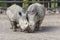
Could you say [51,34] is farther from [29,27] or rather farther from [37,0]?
[37,0]

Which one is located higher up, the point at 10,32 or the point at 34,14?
the point at 34,14

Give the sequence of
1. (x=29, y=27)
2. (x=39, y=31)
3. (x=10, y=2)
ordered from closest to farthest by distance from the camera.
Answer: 1. (x=29, y=27)
2. (x=39, y=31)
3. (x=10, y=2)

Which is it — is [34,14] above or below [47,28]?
above

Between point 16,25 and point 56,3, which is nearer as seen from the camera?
point 16,25

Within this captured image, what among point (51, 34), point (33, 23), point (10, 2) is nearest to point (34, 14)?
point (33, 23)

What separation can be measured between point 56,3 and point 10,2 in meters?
2.62

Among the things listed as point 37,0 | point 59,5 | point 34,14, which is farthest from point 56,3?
point 34,14

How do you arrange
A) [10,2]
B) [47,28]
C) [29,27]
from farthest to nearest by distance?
[10,2] < [47,28] < [29,27]

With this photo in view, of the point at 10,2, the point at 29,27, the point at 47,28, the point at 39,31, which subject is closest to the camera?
the point at 29,27

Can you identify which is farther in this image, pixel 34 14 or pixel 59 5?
pixel 59 5

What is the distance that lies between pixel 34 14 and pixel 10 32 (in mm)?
1007

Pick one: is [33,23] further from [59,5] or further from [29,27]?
[59,5]

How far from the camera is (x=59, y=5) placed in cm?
1415

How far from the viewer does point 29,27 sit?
7746 millimetres
